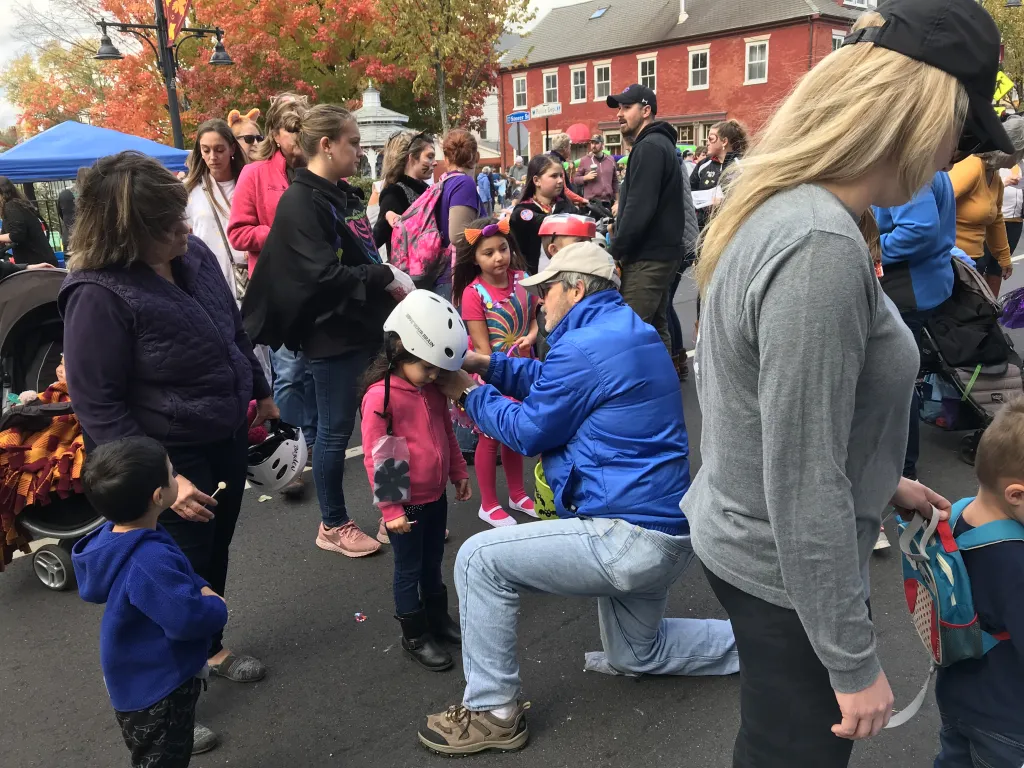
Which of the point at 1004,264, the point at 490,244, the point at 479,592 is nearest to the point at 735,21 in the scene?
the point at 1004,264

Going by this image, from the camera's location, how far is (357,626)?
3416 millimetres

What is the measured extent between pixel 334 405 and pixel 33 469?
54.0 inches

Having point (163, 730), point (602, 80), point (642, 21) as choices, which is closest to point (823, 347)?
point (163, 730)

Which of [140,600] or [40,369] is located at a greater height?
[40,369]

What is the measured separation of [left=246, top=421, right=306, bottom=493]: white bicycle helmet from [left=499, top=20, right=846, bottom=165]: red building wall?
3129 centimetres

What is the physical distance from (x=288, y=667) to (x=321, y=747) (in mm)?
528

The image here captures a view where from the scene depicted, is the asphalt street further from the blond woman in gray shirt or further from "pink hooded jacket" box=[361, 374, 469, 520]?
the blond woman in gray shirt

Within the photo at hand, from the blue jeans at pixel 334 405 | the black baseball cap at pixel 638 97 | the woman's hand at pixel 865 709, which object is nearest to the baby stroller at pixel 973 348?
the black baseball cap at pixel 638 97

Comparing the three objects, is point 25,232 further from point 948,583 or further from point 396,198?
point 948,583

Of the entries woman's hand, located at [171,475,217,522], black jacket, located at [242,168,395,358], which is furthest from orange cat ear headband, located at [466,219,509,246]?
woman's hand, located at [171,475,217,522]

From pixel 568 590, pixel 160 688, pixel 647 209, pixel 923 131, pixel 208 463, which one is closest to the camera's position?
pixel 923 131

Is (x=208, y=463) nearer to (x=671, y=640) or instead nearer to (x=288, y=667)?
(x=288, y=667)

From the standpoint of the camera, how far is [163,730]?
2.26 m

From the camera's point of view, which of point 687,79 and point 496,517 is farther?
point 687,79
